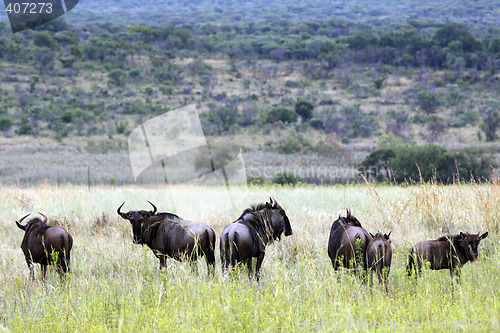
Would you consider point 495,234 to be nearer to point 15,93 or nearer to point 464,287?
point 464,287

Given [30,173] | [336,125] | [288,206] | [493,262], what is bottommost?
[336,125]

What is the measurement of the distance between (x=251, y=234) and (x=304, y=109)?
39.7 m

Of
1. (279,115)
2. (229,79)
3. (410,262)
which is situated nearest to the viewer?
(410,262)

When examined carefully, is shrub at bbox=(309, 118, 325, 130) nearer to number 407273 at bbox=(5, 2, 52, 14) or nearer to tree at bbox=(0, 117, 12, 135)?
number 407273 at bbox=(5, 2, 52, 14)

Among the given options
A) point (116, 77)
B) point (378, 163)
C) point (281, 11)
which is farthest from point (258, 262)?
point (281, 11)

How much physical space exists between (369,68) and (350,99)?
10.4 meters

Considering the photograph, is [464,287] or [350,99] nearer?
[464,287]

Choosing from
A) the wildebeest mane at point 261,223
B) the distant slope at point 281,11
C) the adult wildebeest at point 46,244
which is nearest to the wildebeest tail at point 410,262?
the wildebeest mane at point 261,223

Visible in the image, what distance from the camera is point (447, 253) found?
5.14 metres

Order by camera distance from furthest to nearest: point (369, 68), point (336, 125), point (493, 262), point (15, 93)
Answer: point (369, 68) → point (15, 93) → point (336, 125) → point (493, 262)

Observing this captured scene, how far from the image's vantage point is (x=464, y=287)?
4.92 m

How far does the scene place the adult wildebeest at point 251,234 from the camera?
16.8 feet

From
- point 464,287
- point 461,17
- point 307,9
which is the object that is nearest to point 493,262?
point 464,287

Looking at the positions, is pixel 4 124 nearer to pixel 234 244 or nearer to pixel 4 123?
pixel 4 123
